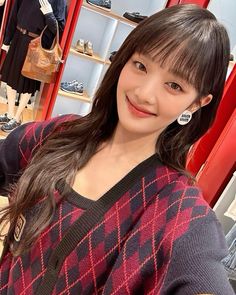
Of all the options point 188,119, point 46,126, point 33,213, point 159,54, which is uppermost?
point 159,54

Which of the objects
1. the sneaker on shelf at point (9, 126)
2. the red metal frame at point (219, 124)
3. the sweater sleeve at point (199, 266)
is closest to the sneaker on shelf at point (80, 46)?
the sneaker on shelf at point (9, 126)

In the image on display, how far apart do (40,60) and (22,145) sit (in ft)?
6.35

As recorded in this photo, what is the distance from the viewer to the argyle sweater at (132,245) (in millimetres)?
592

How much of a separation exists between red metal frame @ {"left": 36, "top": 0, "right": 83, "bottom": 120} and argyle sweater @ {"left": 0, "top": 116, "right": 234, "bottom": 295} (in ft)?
7.39

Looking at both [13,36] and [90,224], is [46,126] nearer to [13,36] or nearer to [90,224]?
[90,224]

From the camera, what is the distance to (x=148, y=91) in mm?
690

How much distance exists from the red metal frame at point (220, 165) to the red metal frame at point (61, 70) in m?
1.48

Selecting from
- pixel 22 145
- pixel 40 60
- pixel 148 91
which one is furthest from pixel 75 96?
pixel 148 91

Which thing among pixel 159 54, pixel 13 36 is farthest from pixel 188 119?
pixel 13 36

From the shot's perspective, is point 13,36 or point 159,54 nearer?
point 159,54

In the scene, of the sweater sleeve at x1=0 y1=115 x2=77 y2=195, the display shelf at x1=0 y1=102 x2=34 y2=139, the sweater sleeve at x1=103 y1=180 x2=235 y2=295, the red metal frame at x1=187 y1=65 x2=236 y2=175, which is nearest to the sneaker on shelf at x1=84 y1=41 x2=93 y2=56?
the display shelf at x1=0 y1=102 x2=34 y2=139

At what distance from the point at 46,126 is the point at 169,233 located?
462 millimetres

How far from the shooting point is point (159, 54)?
26.5 inches

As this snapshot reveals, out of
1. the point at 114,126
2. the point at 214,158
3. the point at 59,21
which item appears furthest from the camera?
the point at 59,21
